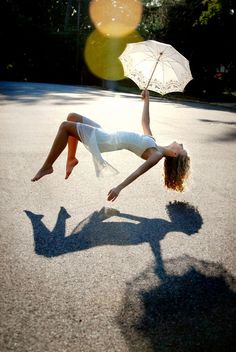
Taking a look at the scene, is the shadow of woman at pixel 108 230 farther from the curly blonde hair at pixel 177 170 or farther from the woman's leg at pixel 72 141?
the woman's leg at pixel 72 141

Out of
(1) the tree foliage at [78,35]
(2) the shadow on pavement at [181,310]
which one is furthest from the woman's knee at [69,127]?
(1) the tree foliage at [78,35]

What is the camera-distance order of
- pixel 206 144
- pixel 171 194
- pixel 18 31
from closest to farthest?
pixel 171 194 → pixel 206 144 → pixel 18 31

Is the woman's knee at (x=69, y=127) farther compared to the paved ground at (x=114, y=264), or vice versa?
the woman's knee at (x=69, y=127)

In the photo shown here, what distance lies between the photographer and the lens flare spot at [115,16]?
40.8m

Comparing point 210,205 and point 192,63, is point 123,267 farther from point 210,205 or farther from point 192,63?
point 192,63

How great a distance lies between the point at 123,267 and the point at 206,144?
5.75m

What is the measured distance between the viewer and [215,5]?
70.9 feet

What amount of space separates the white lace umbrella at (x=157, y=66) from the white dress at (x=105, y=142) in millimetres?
1198

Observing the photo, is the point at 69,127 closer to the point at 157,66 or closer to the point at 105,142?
the point at 105,142

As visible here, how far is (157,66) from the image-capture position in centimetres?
506

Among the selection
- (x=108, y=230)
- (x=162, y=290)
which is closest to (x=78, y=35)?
(x=108, y=230)

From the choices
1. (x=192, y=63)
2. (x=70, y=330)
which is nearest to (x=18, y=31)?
(x=192, y=63)

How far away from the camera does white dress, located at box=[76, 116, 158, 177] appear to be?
4.05 m

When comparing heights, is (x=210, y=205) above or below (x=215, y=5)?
below
